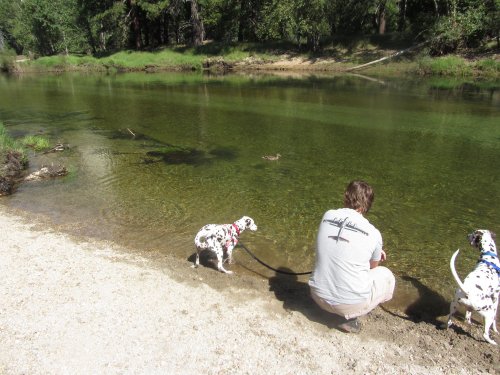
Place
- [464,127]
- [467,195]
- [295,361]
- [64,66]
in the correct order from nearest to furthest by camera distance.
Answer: [295,361] < [467,195] < [464,127] < [64,66]

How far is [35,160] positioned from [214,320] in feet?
41.4

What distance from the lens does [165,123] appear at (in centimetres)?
2231

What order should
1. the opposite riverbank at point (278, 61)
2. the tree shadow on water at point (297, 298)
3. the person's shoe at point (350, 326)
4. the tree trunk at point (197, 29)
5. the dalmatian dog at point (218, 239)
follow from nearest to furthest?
the person's shoe at point (350, 326)
the tree shadow on water at point (297, 298)
the dalmatian dog at point (218, 239)
the opposite riverbank at point (278, 61)
the tree trunk at point (197, 29)

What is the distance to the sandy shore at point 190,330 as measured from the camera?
17.2 ft

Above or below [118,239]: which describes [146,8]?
above

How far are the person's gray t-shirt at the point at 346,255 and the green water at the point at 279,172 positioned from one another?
2124 mm

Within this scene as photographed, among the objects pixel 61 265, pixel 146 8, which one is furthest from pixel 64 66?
pixel 61 265

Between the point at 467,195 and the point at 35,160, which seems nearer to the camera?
the point at 467,195

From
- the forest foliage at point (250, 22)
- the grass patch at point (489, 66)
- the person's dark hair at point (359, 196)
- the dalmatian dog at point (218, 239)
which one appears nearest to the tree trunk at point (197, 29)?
the forest foliage at point (250, 22)

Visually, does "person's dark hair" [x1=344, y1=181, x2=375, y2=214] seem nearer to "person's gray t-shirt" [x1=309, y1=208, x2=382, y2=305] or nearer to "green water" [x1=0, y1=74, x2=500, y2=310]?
"person's gray t-shirt" [x1=309, y1=208, x2=382, y2=305]

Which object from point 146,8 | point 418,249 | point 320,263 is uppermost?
point 146,8

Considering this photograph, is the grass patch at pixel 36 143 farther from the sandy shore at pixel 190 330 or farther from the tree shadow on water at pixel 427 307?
the tree shadow on water at pixel 427 307

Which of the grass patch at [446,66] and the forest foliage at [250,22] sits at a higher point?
the forest foliage at [250,22]

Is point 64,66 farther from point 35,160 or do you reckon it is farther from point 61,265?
point 61,265
